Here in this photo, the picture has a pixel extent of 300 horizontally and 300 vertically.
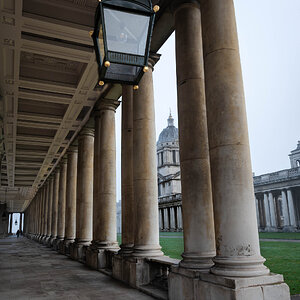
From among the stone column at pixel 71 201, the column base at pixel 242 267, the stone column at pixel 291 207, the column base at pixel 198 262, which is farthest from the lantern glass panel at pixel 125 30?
the stone column at pixel 291 207

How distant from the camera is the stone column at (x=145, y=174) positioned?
29.8m

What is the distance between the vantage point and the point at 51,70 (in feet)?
156

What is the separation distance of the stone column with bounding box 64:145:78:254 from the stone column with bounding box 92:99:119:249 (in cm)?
2540

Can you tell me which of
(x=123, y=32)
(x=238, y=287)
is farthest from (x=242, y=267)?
(x=123, y=32)

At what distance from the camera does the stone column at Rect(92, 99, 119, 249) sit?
1700 inches

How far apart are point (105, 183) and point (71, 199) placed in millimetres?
29544

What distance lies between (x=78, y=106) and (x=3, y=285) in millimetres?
32444

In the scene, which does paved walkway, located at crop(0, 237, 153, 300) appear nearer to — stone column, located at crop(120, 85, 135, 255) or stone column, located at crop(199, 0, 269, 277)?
stone column, located at crop(120, 85, 135, 255)

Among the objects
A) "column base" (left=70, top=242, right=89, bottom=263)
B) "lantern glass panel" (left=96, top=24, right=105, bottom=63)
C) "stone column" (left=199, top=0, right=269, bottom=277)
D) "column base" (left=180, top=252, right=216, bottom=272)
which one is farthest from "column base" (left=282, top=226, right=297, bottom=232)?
"lantern glass panel" (left=96, top=24, right=105, bottom=63)

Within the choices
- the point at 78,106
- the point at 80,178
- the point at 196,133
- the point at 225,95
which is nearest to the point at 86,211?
the point at 80,178

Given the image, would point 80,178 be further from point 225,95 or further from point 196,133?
point 225,95

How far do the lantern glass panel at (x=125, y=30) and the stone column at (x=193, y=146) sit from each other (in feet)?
31.9

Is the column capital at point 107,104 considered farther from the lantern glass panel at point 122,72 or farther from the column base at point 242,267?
the column base at point 242,267

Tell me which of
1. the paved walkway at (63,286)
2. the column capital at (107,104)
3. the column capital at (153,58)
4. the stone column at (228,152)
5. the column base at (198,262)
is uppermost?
the column capital at (107,104)
